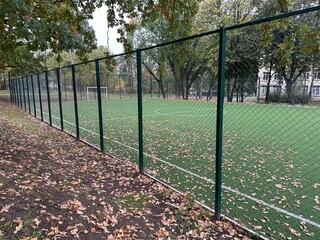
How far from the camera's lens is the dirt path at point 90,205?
2512mm

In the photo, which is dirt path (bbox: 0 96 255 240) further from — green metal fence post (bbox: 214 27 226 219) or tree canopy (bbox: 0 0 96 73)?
tree canopy (bbox: 0 0 96 73)

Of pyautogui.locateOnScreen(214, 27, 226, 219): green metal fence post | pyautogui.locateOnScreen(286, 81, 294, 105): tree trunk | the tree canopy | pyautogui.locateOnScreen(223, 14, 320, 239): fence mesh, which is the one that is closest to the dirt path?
pyautogui.locateOnScreen(214, 27, 226, 219): green metal fence post

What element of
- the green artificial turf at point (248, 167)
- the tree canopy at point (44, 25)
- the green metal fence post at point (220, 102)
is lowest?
the green artificial turf at point (248, 167)

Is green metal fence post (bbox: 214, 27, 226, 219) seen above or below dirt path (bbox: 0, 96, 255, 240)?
above

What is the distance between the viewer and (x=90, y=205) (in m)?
3.10

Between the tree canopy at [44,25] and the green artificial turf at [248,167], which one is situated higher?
the tree canopy at [44,25]

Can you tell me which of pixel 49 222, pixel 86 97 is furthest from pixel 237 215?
pixel 86 97

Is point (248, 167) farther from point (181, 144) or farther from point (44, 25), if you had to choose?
point (44, 25)

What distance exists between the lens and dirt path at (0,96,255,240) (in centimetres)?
251

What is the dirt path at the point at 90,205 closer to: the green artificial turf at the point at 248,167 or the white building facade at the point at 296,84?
the green artificial turf at the point at 248,167

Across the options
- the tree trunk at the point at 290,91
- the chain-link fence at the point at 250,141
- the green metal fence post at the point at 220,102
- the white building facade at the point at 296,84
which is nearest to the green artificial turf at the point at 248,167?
the chain-link fence at the point at 250,141

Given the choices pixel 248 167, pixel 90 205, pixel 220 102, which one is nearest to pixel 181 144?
pixel 248 167

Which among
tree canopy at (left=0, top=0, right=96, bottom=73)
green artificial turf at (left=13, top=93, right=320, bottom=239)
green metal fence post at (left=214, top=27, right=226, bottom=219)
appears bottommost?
green artificial turf at (left=13, top=93, right=320, bottom=239)

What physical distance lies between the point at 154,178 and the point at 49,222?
1895 millimetres
